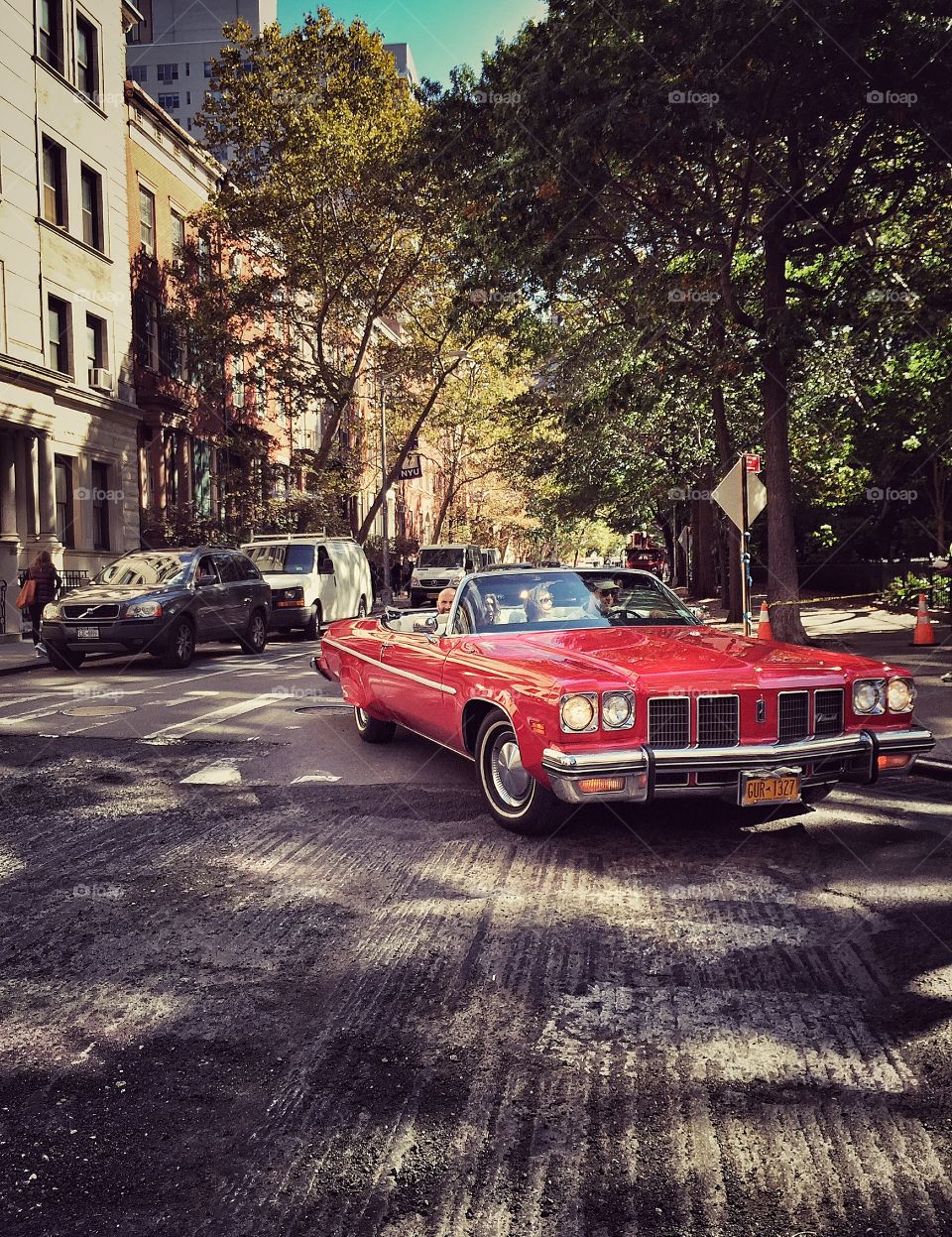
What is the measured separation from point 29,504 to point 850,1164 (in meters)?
26.3

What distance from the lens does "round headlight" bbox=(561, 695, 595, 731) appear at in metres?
5.46

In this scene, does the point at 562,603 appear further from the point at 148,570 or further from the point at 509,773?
the point at 148,570

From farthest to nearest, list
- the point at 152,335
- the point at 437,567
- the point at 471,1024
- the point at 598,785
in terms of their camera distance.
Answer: the point at 437,567
the point at 152,335
the point at 598,785
the point at 471,1024

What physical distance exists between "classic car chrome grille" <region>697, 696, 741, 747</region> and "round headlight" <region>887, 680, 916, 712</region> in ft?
3.43

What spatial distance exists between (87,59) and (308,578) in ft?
55.5

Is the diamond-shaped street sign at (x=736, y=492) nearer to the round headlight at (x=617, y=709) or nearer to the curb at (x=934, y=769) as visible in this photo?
the curb at (x=934, y=769)

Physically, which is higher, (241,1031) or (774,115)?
(774,115)

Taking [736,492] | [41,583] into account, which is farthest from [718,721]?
[41,583]

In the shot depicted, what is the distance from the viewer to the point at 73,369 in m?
28.1

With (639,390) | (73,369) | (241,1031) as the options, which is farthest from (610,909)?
(73,369)

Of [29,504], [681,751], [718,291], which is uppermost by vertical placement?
[718,291]

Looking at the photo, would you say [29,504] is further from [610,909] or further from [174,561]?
Result: [610,909]

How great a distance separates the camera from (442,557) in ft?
123

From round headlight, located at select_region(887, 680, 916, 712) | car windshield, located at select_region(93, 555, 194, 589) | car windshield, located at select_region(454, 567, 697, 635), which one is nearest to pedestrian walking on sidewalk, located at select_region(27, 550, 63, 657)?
car windshield, located at select_region(93, 555, 194, 589)
